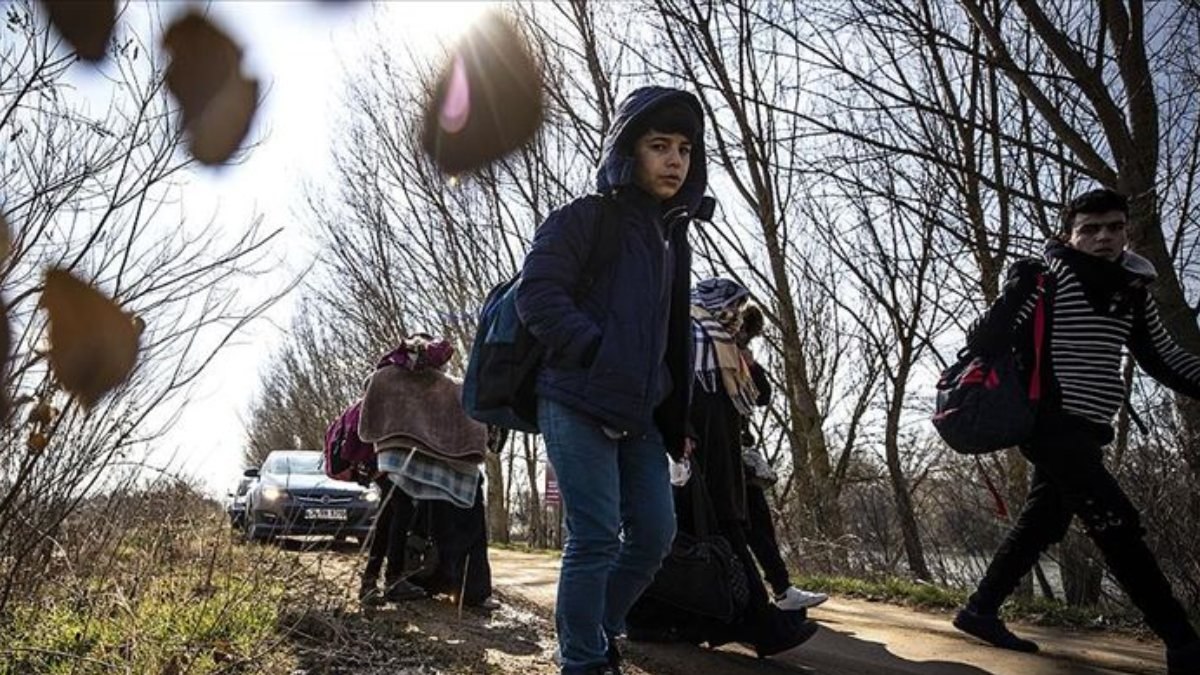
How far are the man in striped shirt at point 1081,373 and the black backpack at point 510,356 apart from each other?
73.8 inches

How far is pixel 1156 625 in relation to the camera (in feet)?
11.2

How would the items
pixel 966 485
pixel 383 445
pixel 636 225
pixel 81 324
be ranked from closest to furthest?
1. pixel 636 225
2. pixel 81 324
3. pixel 383 445
4. pixel 966 485

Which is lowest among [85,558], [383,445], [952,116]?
[85,558]

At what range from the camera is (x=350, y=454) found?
5.69 meters

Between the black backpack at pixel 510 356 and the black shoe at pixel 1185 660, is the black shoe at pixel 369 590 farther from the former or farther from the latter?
the black shoe at pixel 1185 660

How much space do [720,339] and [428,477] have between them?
6.70 ft

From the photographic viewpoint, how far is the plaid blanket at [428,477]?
527 centimetres

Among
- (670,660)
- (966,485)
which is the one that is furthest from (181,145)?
(966,485)

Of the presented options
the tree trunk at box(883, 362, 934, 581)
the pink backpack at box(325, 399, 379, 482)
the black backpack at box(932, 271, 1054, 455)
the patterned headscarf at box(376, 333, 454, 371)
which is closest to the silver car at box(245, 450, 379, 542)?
the pink backpack at box(325, 399, 379, 482)

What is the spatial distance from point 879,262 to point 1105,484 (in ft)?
23.6

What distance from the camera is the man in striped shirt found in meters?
3.56

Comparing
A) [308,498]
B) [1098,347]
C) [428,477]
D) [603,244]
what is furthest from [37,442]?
[308,498]

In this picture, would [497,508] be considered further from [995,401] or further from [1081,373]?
[1081,373]

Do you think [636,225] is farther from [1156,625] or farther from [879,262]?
[879,262]
